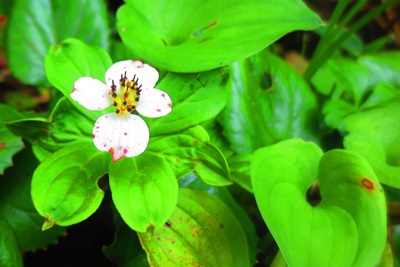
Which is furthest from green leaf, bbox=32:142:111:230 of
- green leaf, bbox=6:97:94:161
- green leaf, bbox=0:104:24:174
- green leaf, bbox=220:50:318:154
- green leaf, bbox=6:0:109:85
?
green leaf, bbox=6:0:109:85

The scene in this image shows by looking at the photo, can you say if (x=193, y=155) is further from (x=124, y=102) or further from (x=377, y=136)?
(x=377, y=136)

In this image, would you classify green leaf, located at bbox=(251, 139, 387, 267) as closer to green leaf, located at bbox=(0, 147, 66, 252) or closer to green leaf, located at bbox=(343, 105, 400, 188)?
green leaf, located at bbox=(343, 105, 400, 188)

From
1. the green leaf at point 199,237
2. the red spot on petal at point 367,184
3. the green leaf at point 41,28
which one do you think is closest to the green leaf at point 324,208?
the red spot on petal at point 367,184

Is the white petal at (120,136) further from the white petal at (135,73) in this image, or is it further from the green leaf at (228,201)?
the green leaf at (228,201)

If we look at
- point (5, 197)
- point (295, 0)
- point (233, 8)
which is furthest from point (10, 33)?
point (295, 0)

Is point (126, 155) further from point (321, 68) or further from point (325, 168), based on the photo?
point (321, 68)

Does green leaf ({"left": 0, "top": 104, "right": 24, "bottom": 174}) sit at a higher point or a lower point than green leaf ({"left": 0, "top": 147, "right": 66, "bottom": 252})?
higher

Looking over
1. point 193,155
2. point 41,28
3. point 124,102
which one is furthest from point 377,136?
point 41,28
